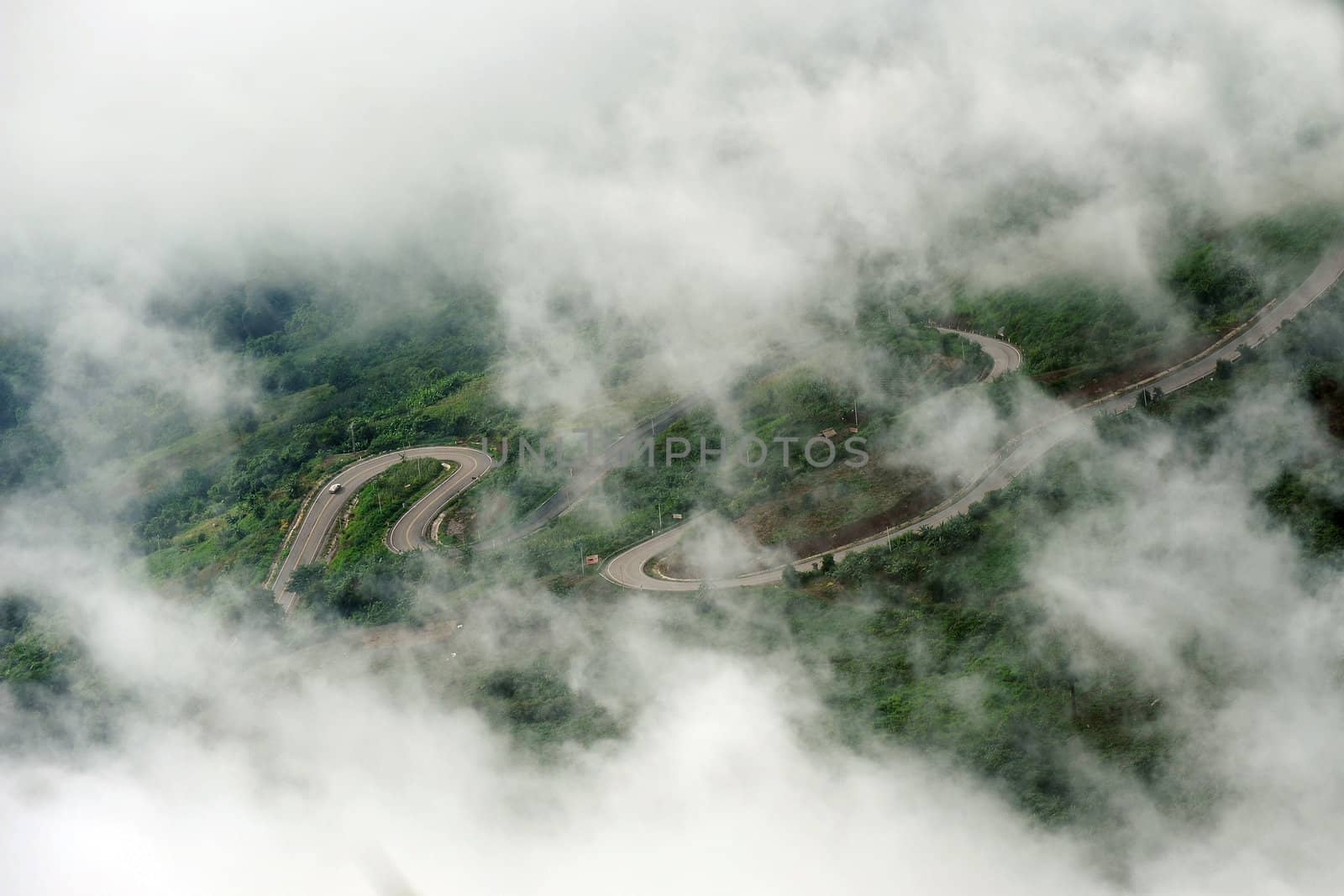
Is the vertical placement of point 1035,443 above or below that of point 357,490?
below

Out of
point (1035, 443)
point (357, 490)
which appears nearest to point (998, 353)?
point (1035, 443)

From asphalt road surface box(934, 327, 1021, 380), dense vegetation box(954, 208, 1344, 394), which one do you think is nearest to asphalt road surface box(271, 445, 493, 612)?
asphalt road surface box(934, 327, 1021, 380)

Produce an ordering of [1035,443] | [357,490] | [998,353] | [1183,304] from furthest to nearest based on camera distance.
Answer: [357,490] < [998,353] < [1183,304] < [1035,443]

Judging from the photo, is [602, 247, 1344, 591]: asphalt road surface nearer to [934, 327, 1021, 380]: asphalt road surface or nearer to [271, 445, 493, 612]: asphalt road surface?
[934, 327, 1021, 380]: asphalt road surface

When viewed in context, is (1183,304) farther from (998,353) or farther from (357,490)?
(357,490)

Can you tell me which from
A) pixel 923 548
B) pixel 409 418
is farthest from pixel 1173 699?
pixel 409 418

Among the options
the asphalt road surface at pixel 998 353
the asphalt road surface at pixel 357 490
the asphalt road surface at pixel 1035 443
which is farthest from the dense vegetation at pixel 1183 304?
the asphalt road surface at pixel 357 490

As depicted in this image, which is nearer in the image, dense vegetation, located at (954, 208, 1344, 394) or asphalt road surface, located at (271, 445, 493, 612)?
dense vegetation, located at (954, 208, 1344, 394)
